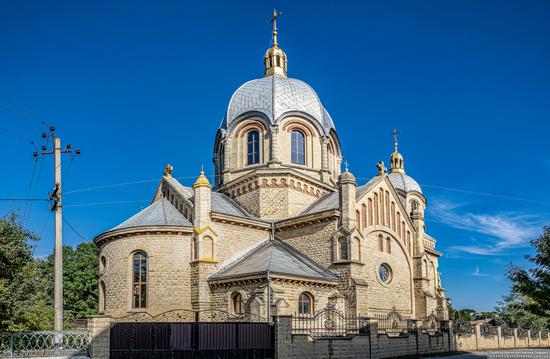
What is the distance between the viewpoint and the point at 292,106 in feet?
128

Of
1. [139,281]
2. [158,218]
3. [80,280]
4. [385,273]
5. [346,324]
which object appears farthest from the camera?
[80,280]

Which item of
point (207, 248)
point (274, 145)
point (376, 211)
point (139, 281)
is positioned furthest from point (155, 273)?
point (376, 211)

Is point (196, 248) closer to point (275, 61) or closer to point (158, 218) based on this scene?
point (158, 218)

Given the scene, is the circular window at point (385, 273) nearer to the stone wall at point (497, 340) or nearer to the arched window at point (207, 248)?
the stone wall at point (497, 340)

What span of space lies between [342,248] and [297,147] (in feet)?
30.0

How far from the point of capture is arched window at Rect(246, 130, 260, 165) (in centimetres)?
3816

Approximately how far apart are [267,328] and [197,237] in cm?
1043

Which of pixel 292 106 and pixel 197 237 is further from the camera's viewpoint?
pixel 292 106

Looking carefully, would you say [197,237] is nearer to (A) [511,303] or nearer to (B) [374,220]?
(B) [374,220]

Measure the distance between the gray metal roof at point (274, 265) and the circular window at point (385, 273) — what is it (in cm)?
366

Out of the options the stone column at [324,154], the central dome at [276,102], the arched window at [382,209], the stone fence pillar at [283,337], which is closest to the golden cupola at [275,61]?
the central dome at [276,102]

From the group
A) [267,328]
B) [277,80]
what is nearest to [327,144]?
[277,80]

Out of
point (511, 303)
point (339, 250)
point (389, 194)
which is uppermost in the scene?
point (389, 194)

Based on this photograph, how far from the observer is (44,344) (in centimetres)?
2045
